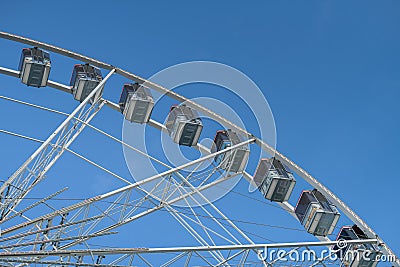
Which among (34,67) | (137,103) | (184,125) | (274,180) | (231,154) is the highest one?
(34,67)

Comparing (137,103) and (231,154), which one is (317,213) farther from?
(137,103)

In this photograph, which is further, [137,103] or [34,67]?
[137,103]

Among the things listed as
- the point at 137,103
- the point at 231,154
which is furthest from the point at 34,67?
the point at 231,154

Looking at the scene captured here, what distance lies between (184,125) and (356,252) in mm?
8245

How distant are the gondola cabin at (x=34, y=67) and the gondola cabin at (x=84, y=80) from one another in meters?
1.14

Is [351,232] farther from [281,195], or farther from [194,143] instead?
[194,143]

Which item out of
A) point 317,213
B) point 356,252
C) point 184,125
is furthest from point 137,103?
point 356,252

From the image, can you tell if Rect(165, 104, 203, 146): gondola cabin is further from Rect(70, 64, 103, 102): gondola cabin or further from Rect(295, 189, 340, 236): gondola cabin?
Rect(295, 189, 340, 236): gondola cabin

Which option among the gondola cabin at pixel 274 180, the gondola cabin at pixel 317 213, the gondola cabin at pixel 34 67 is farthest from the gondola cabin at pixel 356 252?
the gondola cabin at pixel 34 67

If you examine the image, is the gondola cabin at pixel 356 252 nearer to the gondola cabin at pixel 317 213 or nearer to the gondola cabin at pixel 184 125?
the gondola cabin at pixel 317 213

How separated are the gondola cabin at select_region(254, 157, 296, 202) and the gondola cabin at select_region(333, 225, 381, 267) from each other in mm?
2685

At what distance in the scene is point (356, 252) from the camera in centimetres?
2430

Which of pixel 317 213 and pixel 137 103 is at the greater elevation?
pixel 137 103

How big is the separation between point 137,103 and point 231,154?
426cm
